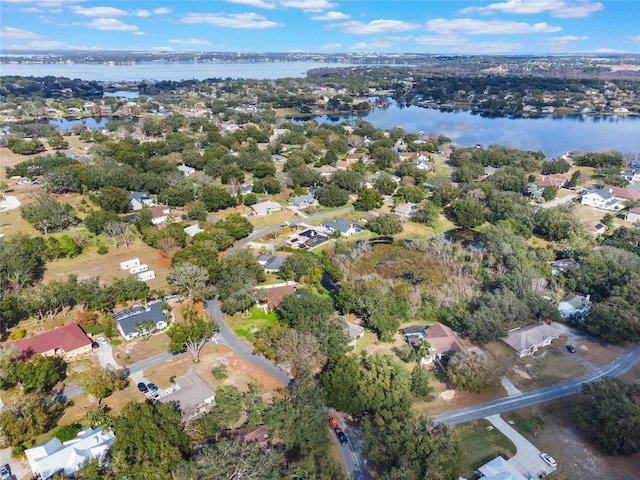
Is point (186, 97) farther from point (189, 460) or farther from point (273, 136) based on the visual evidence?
point (189, 460)

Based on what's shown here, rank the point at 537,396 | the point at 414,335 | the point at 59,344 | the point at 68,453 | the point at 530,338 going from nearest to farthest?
the point at 68,453, the point at 537,396, the point at 59,344, the point at 530,338, the point at 414,335

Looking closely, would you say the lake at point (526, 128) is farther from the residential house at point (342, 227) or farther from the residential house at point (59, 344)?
the residential house at point (59, 344)

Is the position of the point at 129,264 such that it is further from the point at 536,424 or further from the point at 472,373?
the point at 536,424

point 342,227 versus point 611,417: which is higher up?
point 342,227

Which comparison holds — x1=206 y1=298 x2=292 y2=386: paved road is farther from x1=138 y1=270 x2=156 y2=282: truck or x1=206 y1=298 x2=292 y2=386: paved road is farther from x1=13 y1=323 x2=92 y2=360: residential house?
x1=13 y1=323 x2=92 y2=360: residential house

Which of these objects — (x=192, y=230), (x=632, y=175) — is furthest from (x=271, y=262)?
(x=632, y=175)

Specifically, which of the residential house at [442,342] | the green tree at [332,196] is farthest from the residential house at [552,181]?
the residential house at [442,342]

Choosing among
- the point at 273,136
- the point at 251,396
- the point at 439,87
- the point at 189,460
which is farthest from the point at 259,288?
the point at 439,87

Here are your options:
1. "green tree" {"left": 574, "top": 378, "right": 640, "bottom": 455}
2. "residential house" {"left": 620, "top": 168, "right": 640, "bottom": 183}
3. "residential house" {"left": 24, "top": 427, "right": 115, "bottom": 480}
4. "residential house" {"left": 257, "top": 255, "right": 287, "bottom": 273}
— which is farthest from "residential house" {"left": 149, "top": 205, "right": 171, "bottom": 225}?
"residential house" {"left": 620, "top": 168, "right": 640, "bottom": 183}
